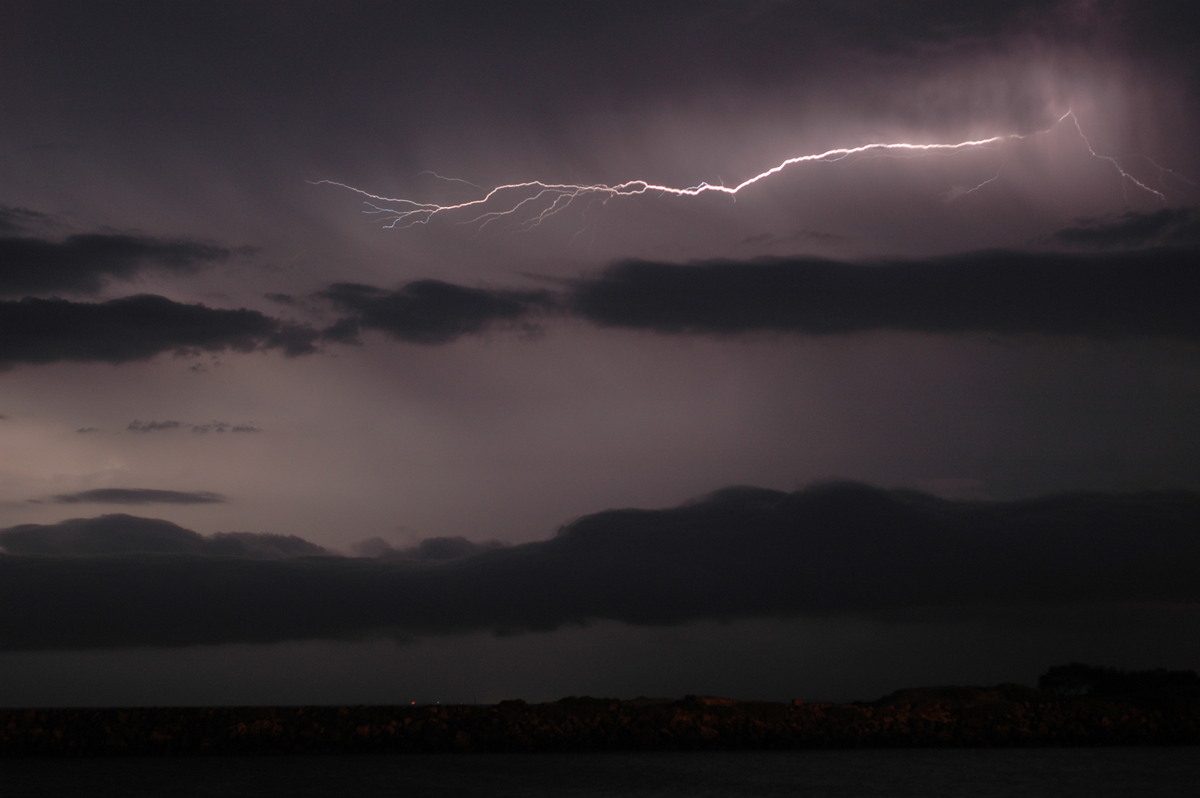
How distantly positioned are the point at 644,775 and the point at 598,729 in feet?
33.8

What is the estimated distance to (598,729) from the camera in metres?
52.9

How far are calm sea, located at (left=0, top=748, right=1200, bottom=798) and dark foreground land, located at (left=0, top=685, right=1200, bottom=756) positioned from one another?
4.69 feet

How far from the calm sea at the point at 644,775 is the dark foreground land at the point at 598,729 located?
1.43 meters

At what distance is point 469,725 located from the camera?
53781 mm

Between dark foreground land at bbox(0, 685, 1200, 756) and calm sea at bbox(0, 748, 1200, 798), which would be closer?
calm sea at bbox(0, 748, 1200, 798)

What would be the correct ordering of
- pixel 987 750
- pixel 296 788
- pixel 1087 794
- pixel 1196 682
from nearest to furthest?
pixel 1087 794
pixel 296 788
pixel 987 750
pixel 1196 682

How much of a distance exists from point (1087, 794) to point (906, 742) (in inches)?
630

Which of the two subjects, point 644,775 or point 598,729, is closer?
point 644,775

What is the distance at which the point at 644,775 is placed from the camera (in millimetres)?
42844

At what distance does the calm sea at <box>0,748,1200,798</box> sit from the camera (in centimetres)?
3881

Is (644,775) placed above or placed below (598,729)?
below

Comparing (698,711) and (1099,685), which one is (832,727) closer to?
(698,711)

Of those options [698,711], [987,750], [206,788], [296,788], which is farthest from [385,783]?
[987,750]

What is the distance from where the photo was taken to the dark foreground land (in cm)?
5266
